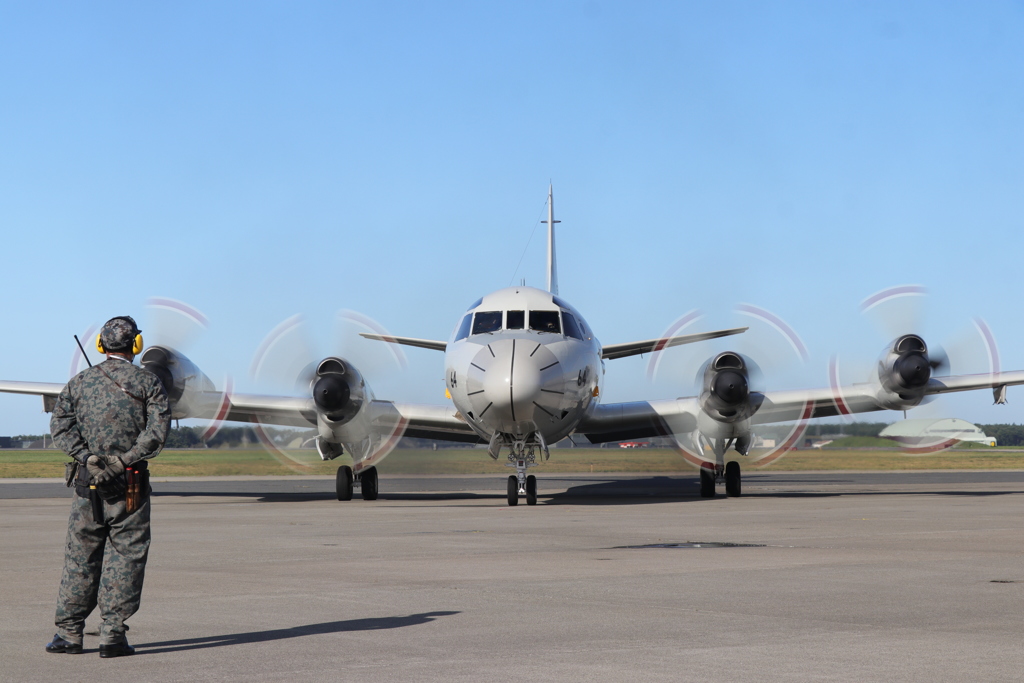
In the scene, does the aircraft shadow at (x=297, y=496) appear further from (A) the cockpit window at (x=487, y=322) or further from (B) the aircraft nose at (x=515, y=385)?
(B) the aircraft nose at (x=515, y=385)

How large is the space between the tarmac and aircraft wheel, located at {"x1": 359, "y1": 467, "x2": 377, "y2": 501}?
766 cm

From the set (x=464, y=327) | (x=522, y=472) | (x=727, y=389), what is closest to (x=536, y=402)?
(x=522, y=472)

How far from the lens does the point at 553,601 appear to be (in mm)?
8016

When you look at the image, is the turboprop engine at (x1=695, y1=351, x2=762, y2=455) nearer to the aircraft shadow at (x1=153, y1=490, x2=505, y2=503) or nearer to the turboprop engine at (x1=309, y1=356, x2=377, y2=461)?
the aircraft shadow at (x1=153, y1=490, x2=505, y2=503)

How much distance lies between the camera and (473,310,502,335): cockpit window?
2077 cm

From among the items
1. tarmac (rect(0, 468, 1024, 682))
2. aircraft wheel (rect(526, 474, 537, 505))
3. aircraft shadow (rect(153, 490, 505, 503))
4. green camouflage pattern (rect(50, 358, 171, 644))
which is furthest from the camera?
aircraft shadow (rect(153, 490, 505, 503))

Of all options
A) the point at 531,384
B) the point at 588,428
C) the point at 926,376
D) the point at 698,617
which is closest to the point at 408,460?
the point at 588,428

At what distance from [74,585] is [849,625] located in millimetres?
4591

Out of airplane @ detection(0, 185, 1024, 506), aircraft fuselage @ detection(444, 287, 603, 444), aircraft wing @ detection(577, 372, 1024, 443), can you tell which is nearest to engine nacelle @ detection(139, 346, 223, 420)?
airplane @ detection(0, 185, 1024, 506)

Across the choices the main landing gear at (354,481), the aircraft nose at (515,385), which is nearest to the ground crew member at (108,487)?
the aircraft nose at (515,385)

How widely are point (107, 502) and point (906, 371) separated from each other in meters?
19.4

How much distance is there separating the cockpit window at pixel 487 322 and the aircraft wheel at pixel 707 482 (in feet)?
21.6

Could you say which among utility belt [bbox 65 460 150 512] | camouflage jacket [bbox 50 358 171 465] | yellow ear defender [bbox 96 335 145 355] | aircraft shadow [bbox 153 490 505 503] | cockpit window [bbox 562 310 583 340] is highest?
cockpit window [bbox 562 310 583 340]

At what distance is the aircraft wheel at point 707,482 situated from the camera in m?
24.5
